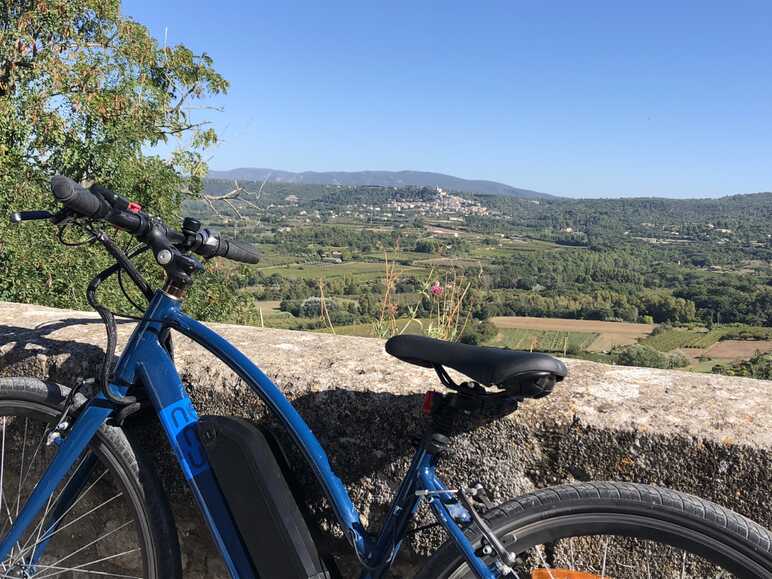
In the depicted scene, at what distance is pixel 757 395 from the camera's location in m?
1.35

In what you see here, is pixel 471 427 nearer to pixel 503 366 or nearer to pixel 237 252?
pixel 503 366

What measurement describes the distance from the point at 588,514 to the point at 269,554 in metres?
0.66

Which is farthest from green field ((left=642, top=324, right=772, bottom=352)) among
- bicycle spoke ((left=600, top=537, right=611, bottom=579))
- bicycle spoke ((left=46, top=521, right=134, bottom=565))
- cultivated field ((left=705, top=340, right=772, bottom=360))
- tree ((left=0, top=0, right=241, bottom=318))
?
bicycle spoke ((left=46, top=521, right=134, bottom=565))

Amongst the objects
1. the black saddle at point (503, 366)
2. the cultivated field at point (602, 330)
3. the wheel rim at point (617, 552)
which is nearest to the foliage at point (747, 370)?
the wheel rim at point (617, 552)

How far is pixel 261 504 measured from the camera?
1.33m

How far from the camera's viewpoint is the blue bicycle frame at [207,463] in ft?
3.96

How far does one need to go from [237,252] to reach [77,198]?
38 cm

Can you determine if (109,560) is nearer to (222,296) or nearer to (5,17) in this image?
(222,296)

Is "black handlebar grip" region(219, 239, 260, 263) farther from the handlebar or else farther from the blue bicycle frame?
the blue bicycle frame

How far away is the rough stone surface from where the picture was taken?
1214 mm

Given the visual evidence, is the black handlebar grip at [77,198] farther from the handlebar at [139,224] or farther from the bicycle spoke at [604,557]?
the bicycle spoke at [604,557]

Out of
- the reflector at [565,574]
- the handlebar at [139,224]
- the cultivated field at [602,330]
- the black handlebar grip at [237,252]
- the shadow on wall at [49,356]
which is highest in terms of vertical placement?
the handlebar at [139,224]

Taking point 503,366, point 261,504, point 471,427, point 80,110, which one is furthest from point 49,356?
point 80,110

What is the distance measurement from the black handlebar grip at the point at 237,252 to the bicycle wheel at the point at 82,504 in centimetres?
50
